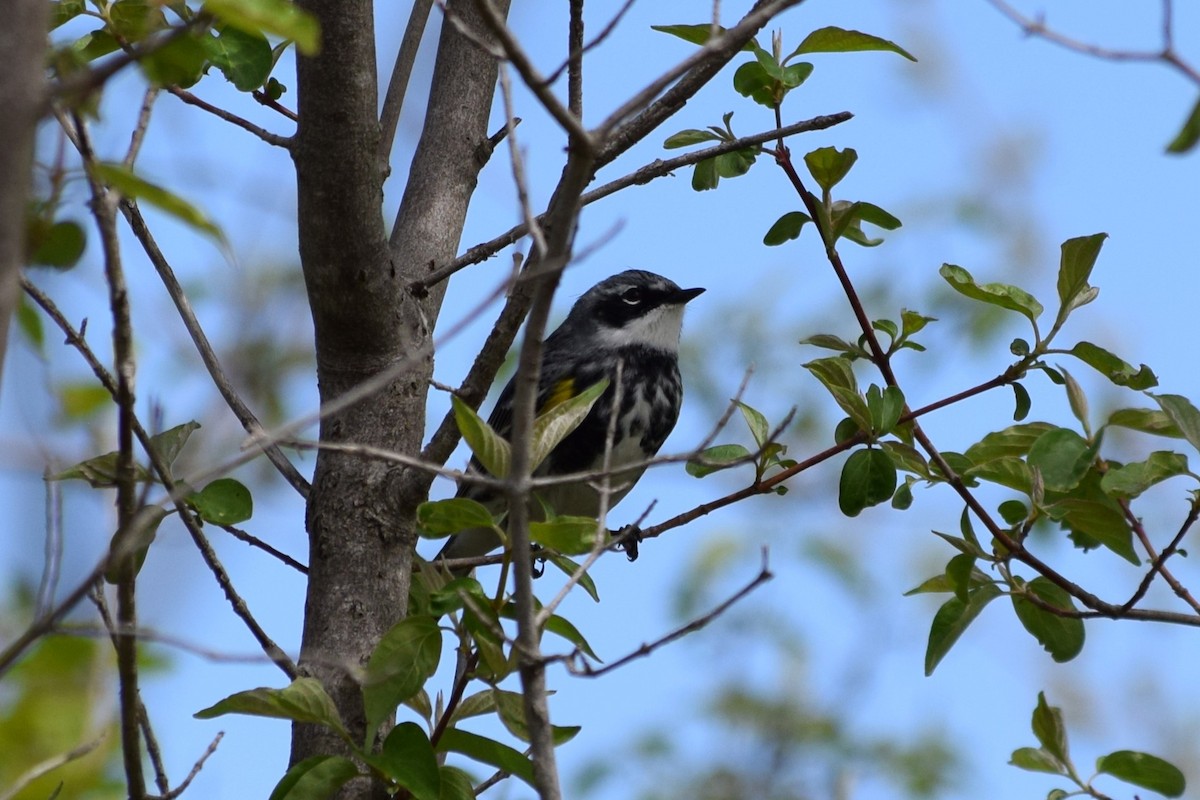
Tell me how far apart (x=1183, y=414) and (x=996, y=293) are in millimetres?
448

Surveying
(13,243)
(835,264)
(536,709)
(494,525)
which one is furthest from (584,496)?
(13,243)

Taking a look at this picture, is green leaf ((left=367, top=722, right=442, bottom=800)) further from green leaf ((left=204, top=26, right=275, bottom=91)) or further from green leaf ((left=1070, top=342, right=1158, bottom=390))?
green leaf ((left=1070, top=342, right=1158, bottom=390))

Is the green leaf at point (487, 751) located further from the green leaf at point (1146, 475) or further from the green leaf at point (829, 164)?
the green leaf at point (829, 164)

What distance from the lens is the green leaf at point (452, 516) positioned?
7.91 ft

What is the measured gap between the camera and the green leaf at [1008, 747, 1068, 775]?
9.23 ft

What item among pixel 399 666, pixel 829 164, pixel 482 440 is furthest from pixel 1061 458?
pixel 399 666

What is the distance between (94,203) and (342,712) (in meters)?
1.51

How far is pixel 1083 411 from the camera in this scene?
112 inches

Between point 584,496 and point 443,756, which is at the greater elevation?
point 584,496

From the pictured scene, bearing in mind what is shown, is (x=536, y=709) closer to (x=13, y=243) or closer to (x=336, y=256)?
(x=13, y=243)

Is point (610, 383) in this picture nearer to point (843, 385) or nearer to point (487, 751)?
point (843, 385)

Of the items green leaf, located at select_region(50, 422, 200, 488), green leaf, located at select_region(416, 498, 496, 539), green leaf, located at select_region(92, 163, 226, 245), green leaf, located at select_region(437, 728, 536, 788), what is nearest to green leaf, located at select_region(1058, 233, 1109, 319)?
green leaf, located at select_region(416, 498, 496, 539)

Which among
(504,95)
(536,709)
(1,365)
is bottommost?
(536,709)

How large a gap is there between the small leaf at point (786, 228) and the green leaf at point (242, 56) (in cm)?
120
